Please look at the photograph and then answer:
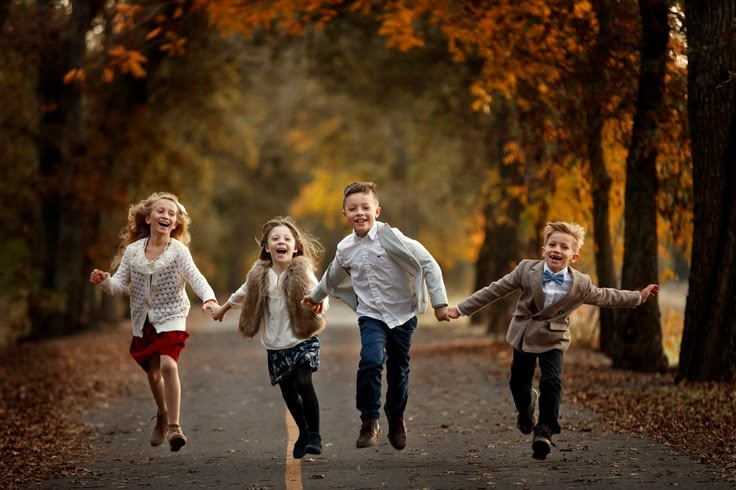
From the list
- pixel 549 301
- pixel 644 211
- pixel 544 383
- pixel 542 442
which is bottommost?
pixel 542 442

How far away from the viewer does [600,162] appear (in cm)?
1750

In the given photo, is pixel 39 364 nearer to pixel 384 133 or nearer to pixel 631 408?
pixel 631 408

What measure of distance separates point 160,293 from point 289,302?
125cm

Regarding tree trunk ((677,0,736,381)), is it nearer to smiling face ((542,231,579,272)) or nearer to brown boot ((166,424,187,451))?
smiling face ((542,231,579,272))

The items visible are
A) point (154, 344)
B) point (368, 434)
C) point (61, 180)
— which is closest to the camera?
point (368, 434)

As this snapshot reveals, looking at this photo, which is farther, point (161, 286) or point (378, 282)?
point (161, 286)

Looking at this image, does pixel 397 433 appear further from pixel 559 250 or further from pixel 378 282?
pixel 559 250

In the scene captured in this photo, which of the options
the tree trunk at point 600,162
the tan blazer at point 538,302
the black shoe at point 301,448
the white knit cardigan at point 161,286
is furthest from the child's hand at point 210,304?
the tree trunk at point 600,162

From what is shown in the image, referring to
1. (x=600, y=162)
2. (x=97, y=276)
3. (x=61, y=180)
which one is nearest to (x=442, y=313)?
(x=97, y=276)

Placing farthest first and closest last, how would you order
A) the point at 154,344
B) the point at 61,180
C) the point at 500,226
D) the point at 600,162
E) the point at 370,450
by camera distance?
the point at 500,226 → the point at 61,180 → the point at 600,162 → the point at 370,450 → the point at 154,344

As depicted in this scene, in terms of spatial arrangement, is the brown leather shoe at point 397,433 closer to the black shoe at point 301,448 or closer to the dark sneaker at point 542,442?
the black shoe at point 301,448

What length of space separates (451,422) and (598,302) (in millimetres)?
3662

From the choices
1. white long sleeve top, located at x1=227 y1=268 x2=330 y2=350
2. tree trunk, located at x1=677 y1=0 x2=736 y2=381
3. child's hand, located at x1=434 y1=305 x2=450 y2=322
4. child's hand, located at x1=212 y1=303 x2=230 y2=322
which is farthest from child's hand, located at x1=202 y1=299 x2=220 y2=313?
tree trunk, located at x1=677 y1=0 x2=736 y2=381

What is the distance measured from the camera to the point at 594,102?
53.6ft
